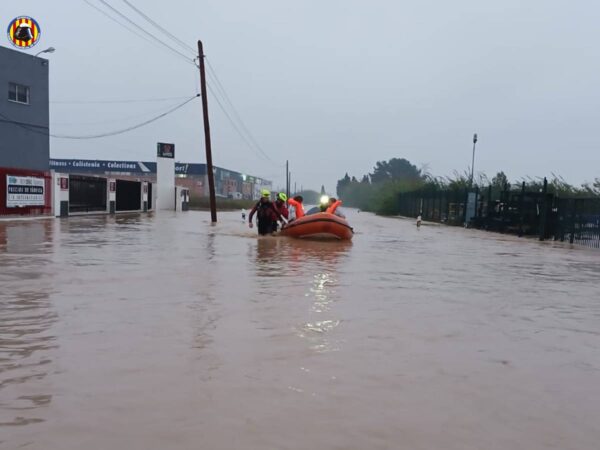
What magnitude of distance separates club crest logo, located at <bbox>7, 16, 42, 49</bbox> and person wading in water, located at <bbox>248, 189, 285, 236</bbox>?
23908mm

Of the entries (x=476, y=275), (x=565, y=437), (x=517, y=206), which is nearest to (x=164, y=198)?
(x=517, y=206)

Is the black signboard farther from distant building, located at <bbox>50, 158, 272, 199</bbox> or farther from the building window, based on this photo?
distant building, located at <bbox>50, 158, 272, 199</bbox>

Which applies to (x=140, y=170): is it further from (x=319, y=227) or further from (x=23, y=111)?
(x=319, y=227)

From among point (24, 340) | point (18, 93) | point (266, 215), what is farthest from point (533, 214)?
point (18, 93)

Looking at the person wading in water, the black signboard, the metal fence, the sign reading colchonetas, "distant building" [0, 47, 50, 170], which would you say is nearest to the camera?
the person wading in water

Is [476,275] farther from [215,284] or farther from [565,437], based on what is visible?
[565,437]

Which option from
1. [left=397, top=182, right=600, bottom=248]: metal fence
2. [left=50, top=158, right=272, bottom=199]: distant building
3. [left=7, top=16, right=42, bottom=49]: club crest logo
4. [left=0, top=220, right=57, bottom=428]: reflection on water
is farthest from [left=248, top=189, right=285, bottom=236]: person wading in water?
[left=50, top=158, right=272, bottom=199]: distant building

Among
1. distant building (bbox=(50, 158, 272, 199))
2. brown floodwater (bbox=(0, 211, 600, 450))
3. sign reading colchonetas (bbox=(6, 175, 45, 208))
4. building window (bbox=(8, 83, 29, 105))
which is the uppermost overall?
building window (bbox=(8, 83, 29, 105))

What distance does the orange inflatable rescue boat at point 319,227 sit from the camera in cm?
1603

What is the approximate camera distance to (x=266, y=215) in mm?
16719

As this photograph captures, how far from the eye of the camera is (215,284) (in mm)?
7977

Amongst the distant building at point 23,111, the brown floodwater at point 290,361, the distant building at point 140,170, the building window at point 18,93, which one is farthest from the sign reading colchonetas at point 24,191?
the distant building at point 140,170

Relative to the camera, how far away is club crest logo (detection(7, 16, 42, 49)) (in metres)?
31.9

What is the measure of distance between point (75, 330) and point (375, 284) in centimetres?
484
